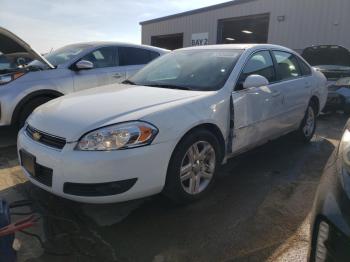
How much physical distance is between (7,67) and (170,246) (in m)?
3.80

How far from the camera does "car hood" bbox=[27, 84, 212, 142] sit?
8.66 ft

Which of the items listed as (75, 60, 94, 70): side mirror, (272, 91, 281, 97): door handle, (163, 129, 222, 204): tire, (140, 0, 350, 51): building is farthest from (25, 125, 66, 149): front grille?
(140, 0, 350, 51): building

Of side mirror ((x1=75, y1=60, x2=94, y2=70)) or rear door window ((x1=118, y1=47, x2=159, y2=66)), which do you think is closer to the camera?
side mirror ((x1=75, y1=60, x2=94, y2=70))

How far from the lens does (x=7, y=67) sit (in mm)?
4934

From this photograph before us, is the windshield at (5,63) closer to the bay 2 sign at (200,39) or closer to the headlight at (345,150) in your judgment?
the headlight at (345,150)

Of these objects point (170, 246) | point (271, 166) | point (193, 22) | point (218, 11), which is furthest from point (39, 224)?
point (193, 22)

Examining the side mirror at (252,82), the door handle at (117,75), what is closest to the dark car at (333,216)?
the side mirror at (252,82)

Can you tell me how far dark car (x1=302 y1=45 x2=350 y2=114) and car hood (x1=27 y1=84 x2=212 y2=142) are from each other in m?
4.69

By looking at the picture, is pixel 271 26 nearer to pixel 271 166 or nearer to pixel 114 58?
pixel 114 58

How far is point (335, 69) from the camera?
7457 mm

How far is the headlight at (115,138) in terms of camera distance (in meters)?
2.53

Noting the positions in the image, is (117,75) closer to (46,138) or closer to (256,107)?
(256,107)

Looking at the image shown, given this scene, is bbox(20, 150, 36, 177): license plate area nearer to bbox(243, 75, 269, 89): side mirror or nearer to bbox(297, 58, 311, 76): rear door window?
bbox(243, 75, 269, 89): side mirror

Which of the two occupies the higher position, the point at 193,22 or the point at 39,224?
the point at 193,22
